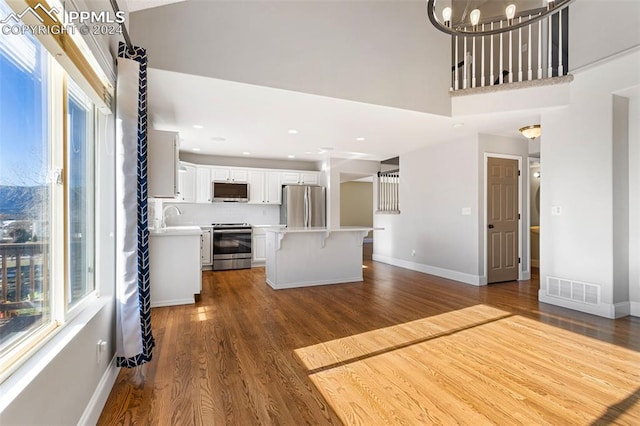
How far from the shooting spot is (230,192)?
6488 millimetres

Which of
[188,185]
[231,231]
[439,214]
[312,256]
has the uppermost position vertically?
[188,185]

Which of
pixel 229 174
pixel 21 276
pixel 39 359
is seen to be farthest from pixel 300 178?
pixel 39 359

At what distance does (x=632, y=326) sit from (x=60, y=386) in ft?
15.1

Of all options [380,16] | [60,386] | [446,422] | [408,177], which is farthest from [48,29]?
[408,177]

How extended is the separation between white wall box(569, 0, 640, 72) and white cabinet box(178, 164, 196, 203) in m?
6.21

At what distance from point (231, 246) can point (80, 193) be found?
14.7 feet

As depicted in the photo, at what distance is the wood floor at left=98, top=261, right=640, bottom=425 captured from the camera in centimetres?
174

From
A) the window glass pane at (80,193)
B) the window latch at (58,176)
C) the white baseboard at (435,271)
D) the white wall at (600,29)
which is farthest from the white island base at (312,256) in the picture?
the white wall at (600,29)

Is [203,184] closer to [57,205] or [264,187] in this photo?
[264,187]

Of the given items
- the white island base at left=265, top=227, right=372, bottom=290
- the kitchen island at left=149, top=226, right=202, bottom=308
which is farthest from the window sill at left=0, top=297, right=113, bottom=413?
the white island base at left=265, top=227, right=372, bottom=290

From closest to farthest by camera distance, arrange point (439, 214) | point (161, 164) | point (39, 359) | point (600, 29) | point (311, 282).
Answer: point (39, 359) → point (161, 164) → point (600, 29) → point (311, 282) → point (439, 214)

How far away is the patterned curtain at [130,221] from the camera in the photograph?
2.01m

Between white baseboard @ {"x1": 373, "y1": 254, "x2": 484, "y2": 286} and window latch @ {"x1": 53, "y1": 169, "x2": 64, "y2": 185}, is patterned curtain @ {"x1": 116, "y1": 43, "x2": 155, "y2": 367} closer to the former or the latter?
window latch @ {"x1": 53, "y1": 169, "x2": 64, "y2": 185}

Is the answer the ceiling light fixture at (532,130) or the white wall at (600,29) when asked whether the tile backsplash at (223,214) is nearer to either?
the ceiling light fixture at (532,130)
